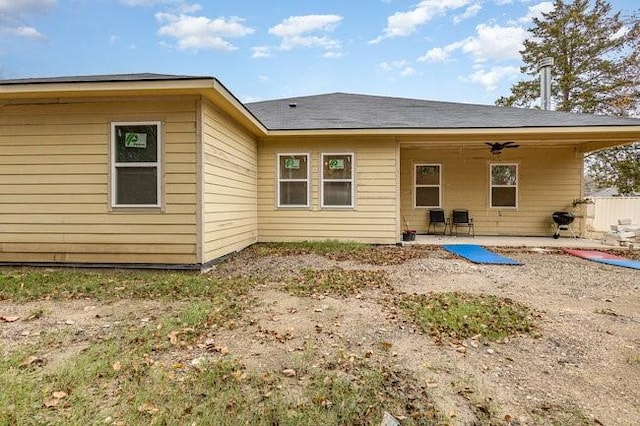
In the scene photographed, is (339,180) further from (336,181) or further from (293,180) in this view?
(293,180)

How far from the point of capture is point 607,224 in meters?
13.2

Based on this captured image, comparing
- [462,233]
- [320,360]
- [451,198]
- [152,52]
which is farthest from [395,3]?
[320,360]

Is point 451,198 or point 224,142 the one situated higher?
point 224,142

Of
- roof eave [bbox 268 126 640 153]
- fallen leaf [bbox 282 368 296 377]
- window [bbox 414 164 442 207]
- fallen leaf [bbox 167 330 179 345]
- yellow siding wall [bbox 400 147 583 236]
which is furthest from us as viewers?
window [bbox 414 164 442 207]

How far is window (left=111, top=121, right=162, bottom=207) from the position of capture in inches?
205

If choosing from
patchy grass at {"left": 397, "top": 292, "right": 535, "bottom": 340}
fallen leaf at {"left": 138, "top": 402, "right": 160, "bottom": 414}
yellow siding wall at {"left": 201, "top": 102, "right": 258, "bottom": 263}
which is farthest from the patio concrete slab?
fallen leaf at {"left": 138, "top": 402, "right": 160, "bottom": 414}

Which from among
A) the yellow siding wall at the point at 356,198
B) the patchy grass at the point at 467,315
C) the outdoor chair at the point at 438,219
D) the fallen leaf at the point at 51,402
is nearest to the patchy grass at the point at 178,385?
the fallen leaf at the point at 51,402

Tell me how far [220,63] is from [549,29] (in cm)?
1816

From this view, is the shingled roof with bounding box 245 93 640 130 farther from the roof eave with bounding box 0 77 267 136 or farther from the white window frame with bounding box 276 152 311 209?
the roof eave with bounding box 0 77 267 136

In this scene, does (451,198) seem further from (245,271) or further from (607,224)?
(607,224)

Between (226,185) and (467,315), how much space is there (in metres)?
4.54

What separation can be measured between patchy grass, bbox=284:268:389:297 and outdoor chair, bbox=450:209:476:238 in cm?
534

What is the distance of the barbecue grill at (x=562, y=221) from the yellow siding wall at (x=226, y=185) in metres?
8.15

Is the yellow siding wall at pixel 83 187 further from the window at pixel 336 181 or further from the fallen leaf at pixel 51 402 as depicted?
the window at pixel 336 181
